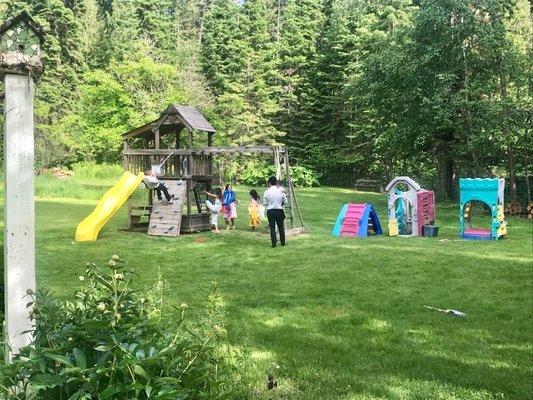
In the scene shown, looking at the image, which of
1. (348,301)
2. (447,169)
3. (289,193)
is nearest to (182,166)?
(289,193)

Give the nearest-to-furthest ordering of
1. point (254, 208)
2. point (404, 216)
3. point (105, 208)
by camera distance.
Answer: point (105, 208) < point (254, 208) < point (404, 216)

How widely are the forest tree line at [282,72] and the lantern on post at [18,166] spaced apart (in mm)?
1435

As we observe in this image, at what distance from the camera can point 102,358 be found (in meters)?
1.70

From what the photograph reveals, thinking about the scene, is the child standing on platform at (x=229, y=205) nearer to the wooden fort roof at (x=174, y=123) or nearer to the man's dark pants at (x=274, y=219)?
the man's dark pants at (x=274, y=219)

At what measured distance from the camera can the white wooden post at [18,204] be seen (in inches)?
81.4

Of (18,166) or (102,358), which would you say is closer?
(102,358)

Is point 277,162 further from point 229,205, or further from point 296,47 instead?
point 296,47

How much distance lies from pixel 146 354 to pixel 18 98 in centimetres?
109

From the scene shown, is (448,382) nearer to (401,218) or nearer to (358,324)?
(358,324)

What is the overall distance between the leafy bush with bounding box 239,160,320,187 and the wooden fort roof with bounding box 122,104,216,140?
1.82 m

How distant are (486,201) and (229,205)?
440 cm

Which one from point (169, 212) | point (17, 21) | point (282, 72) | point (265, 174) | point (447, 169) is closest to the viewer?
point (17, 21)

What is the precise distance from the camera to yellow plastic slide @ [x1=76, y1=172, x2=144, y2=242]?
597 centimetres

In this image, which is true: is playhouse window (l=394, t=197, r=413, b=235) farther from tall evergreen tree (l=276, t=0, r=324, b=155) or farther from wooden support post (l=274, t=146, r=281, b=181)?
tall evergreen tree (l=276, t=0, r=324, b=155)
